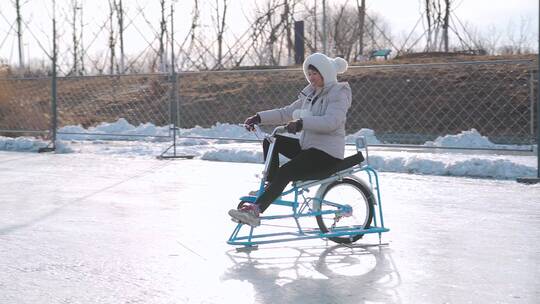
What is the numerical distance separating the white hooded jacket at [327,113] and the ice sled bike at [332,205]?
179mm

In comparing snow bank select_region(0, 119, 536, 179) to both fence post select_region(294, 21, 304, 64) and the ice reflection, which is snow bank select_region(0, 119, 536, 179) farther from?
fence post select_region(294, 21, 304, 64)

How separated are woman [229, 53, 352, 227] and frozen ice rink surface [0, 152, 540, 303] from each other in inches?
17.2

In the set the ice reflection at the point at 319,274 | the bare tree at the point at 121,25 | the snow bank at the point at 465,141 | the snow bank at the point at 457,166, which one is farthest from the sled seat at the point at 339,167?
the bare tree at the point at 121,25

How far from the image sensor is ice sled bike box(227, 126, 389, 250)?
19.6ft

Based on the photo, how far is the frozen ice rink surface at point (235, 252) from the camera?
15.2 ft

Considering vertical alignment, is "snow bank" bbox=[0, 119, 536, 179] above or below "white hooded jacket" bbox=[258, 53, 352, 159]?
below

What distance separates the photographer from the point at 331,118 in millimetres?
5805

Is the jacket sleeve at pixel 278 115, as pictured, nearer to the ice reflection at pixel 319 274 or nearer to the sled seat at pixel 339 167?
the sled seat at pixel 339 167

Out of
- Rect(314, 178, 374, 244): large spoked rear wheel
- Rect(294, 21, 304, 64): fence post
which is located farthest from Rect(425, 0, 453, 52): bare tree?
Rect(314, 178, 374, 244): large spoked rear wheel

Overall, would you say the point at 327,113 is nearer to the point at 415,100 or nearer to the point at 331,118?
the point at 331,118

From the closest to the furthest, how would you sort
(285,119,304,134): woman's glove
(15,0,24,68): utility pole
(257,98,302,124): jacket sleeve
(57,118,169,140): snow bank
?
(285,119,304,134): woman's glove < (257,98,302,124): jacket sleeve < (57,118,169,140): snow bank < (15,0,24,68): utility pole

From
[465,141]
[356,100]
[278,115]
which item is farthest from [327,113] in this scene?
[356,100]

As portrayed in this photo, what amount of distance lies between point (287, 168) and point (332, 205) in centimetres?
52

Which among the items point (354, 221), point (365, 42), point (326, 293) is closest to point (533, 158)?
point (354, 221)
